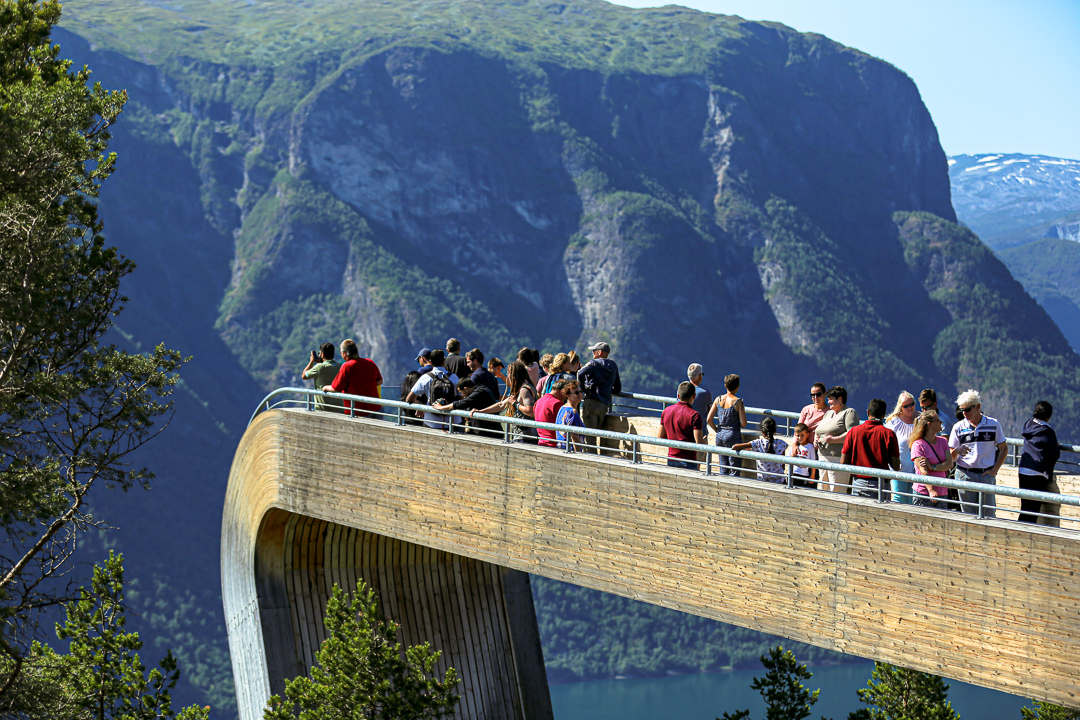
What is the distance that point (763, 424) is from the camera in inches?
385

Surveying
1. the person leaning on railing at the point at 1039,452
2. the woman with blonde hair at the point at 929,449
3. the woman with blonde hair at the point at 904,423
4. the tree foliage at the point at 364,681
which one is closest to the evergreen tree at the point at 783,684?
the tree foliage at the point at 364,681

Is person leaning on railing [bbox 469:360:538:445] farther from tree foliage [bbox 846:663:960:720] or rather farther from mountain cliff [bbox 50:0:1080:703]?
mountain cliff [bbox 50:0:1080:703]

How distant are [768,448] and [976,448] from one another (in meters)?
1.99

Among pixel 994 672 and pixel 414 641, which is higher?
pixel 994 672

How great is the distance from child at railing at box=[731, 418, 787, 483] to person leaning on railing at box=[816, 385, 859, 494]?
0.41m

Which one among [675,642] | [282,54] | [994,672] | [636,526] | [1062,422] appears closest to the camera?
[994,672]

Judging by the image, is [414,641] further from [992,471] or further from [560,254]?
[560,254]

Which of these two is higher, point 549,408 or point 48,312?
point 48,312

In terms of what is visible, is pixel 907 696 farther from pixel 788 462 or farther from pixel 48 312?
pixel 48 312

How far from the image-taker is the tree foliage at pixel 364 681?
14570mm

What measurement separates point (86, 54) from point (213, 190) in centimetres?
3096

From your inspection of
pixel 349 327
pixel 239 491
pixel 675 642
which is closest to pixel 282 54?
pixel 349 327

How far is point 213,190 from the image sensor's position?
18100 centimetres

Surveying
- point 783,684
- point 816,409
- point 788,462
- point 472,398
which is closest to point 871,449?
point 788,462
